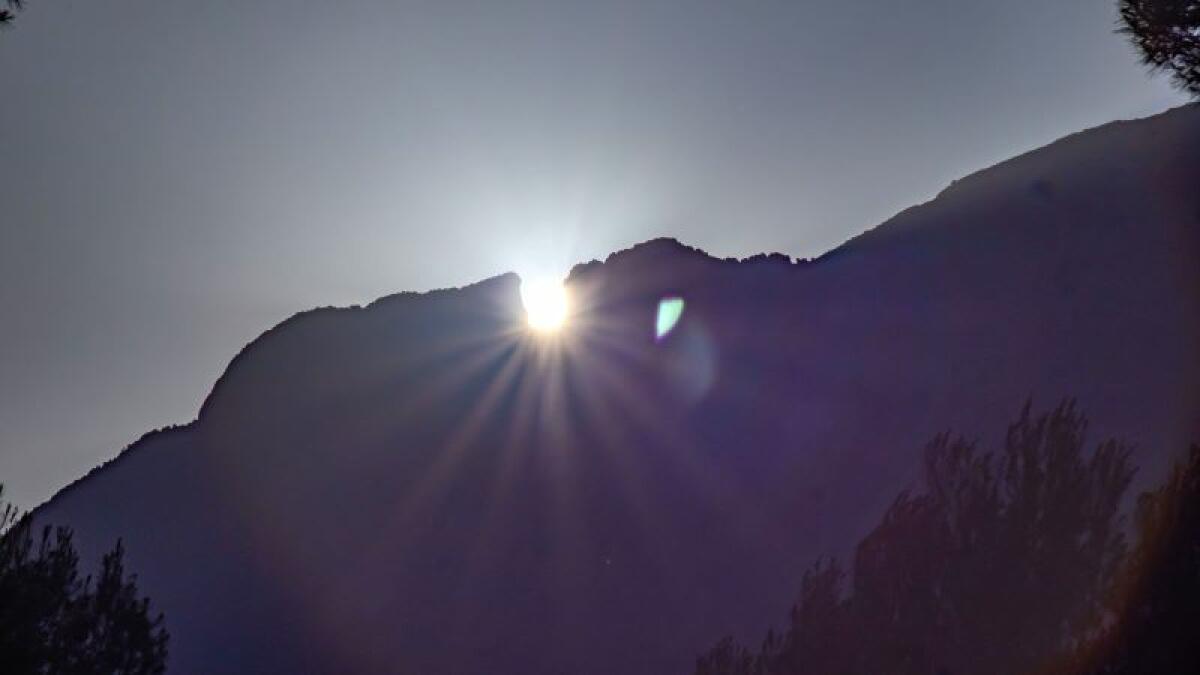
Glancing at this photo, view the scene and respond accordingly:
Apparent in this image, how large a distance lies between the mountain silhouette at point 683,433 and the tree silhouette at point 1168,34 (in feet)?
86.2

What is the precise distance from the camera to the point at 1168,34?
507 inches

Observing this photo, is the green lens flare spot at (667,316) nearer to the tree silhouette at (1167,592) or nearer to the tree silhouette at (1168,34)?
the tree silhouette at (1168,34)

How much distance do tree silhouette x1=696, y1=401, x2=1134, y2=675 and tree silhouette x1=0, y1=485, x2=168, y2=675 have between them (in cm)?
2039

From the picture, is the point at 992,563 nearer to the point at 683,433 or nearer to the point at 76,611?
the point at 76,611

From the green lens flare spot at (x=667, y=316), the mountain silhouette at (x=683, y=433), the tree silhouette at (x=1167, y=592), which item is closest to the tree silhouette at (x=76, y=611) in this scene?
the tree silhouette at (x=1167, y=592)

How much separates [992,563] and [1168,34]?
50.1 feet

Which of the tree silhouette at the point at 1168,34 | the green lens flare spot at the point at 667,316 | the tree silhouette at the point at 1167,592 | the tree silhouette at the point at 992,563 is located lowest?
the tree silhouette at the point at 992,563

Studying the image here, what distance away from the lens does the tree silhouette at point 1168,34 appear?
12.6 m

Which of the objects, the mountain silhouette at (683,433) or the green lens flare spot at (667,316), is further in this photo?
the green lens flare spot at (667,316)

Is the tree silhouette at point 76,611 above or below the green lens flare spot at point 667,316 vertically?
below

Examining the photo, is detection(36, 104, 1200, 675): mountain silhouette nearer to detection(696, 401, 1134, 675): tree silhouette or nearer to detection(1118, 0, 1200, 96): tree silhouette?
detection(696, 401, 1134, 675): tree silhouette

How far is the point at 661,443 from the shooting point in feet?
Answer: 274

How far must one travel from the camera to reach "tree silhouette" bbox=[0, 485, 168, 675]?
2300cm

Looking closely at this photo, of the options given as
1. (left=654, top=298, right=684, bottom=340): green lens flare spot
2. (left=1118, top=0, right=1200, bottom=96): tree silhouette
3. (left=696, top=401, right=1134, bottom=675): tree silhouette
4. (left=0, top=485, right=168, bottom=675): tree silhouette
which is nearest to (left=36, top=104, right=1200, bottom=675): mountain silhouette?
(left=654, top=298, right=684, bottom=340): green lens flare spot
